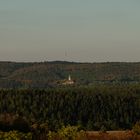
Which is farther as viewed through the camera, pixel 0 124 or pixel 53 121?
pixel 53 121

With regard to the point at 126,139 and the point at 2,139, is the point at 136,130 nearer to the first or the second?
the point at 126,139

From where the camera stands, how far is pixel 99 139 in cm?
11362

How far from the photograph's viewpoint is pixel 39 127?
138m

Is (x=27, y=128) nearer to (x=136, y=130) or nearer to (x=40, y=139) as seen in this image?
(x=40, y=139)

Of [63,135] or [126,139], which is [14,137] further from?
[126,139]

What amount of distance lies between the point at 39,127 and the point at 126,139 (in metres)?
28.9

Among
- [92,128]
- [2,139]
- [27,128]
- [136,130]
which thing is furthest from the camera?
[92,128]

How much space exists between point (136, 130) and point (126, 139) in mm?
4325

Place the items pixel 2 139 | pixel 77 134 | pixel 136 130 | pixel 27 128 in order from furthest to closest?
pixel 27 128, pixel 136 130, pixel 77 134, pixel 2 139

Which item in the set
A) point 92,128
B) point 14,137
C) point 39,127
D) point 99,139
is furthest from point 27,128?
point 92,128

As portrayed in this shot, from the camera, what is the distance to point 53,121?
194875mm

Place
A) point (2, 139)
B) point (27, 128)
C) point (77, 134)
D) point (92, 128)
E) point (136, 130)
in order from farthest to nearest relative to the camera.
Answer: point (92, 128) < point (27, 128) < point (136, 130) < point (77, 134) < point (2, 139)

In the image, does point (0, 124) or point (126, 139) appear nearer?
point (126, 139)

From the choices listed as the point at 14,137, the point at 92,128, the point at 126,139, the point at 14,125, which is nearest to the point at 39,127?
the point at 14,125
